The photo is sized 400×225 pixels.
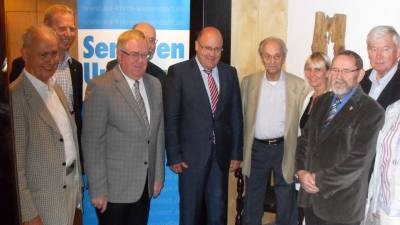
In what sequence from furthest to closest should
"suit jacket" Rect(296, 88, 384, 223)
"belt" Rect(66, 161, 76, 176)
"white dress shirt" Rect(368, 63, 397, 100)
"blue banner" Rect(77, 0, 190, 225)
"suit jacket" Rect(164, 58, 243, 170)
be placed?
"blue banner" Rect(77, 0, 190, 225), "suit jacket" Rect(164, 58, 243, 170), "white dress shirt" Rect(368, 63, 397, 100), "suit jacket" Rect(296, 88, 384, 223), "belt" Rect(66, 161, 76, 176)

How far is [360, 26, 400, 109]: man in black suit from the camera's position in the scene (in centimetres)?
266

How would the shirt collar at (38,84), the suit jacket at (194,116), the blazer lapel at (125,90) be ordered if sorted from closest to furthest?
1. the shirt collar at (38,84)
2. the blazer lapel at (125,90)
3. the suit jacket at (194,116)

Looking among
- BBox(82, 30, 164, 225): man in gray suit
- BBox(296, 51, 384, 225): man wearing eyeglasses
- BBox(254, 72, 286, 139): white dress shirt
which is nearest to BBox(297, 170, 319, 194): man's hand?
BBox(296, 51, 384, 225): man wearing eyeglasses

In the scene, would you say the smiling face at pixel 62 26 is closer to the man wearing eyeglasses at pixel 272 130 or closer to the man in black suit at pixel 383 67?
the man wearing eyeglasses at pixel 272 130

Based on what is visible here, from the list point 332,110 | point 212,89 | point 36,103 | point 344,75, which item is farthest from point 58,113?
point 344,75

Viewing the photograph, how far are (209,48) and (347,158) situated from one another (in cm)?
129

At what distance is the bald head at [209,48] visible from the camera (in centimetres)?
315

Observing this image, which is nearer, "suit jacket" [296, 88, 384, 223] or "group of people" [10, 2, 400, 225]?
"group of people" [10, 2, 400, 225]

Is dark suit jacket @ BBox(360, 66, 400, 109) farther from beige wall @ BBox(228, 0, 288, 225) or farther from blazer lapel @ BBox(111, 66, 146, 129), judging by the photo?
blazer lapel @ BBox(111, 66, 146, 129)

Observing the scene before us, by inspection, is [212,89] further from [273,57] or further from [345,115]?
[345,115]

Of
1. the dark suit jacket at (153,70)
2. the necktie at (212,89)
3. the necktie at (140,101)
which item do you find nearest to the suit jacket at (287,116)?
the necktie at (212,89)

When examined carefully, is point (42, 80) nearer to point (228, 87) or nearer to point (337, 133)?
point (228, 87)

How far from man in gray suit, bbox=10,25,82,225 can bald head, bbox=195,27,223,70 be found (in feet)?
3.93

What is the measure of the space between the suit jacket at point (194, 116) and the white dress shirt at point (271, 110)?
24 centimetres
